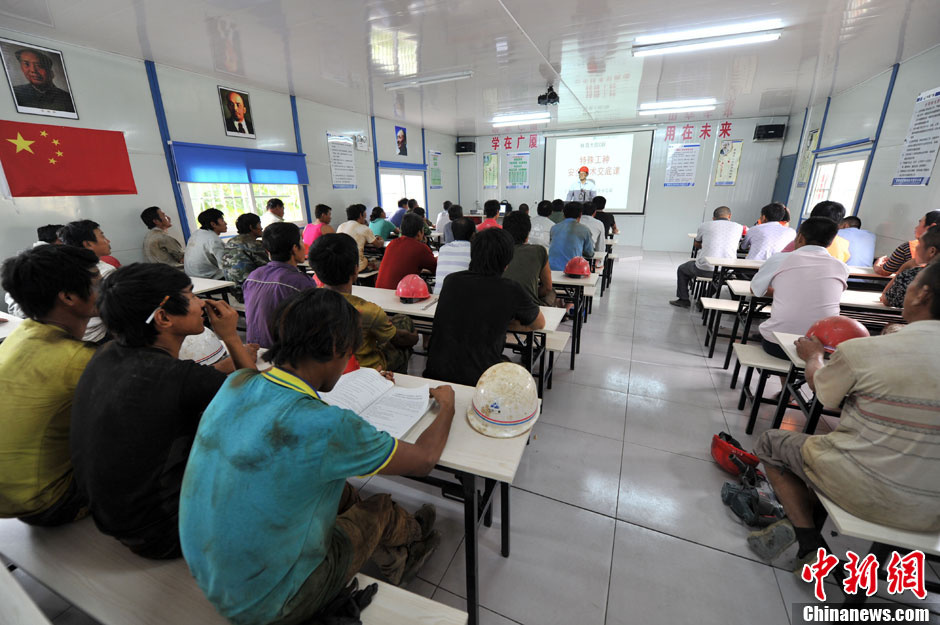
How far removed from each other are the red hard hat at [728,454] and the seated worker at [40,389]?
107 inches

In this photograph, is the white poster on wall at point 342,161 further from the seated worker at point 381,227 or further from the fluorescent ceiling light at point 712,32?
the fluorescent ceiling light at point 712,32

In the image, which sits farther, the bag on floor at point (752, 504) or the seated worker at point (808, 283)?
the seated worker at point (808, 283)

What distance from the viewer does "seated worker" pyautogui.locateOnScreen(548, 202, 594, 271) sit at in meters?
3.90

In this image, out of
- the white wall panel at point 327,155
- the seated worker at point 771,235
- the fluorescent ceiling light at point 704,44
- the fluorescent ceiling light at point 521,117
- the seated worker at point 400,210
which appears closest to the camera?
the fluorescent ceiling light at point 704,44

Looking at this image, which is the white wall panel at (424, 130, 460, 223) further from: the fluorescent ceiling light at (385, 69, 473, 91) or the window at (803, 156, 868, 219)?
the window at (803, 156, 868, 219)

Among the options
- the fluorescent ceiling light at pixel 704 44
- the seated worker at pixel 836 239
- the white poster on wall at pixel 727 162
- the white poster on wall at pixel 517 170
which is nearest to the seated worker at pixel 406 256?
the fluorescent ceiling light at pixel 704 44

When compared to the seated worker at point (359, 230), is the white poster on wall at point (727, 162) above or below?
above

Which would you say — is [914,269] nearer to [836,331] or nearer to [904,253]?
[904,253]

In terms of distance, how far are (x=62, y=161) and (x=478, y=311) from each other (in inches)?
167

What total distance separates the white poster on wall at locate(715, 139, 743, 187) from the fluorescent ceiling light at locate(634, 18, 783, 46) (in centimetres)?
543

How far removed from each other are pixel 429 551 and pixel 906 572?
172cm

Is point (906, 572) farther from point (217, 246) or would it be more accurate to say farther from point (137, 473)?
point (217, 246)

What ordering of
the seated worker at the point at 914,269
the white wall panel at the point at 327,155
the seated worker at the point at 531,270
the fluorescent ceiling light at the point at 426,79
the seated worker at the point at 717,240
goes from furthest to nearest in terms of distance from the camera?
the white wall panel at the point at 327,155 < the fluorescent ceiling light at the point at 426,79 < the seated worker at the point at 717,240 < the seated worker at the point at 531,270 < the seated worker at the point at 914,269

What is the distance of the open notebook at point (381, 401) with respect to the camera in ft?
3.86
